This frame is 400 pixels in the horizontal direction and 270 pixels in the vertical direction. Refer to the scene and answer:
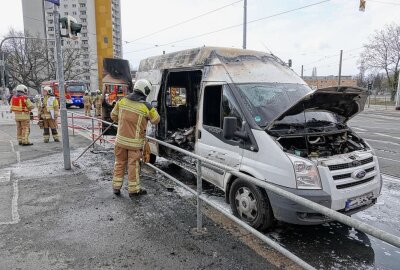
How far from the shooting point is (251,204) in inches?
163

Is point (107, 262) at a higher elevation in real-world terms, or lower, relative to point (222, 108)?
lower

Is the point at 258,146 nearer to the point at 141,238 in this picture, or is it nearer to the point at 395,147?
the point at 141,238

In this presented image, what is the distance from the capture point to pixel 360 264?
3.46 metres

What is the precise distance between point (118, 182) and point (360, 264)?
3.62m

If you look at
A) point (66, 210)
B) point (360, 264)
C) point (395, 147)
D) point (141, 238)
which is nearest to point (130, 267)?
point (141, 238)

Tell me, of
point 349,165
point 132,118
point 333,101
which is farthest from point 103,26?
point 349,165

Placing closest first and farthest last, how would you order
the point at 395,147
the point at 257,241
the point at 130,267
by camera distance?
the point at 130,267, the point at 257,241, the point at 395,147

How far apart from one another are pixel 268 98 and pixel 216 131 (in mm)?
905

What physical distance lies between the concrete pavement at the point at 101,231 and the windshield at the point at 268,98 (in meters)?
1.58

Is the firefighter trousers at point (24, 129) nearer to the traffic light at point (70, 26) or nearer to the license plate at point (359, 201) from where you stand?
the traffic light at point (70, 26)

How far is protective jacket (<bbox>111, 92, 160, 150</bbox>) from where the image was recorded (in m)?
5.10

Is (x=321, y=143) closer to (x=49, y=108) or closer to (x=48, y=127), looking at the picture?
(x=49, y=108)

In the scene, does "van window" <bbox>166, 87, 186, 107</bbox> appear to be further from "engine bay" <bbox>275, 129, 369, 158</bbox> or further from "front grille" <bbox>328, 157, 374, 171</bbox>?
"front grille" <bbox>328, 157, 374, 171</bbox>

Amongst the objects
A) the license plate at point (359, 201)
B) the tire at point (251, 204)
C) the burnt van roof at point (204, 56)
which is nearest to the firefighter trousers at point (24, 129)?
the burnt van roof at point (204, 56)
